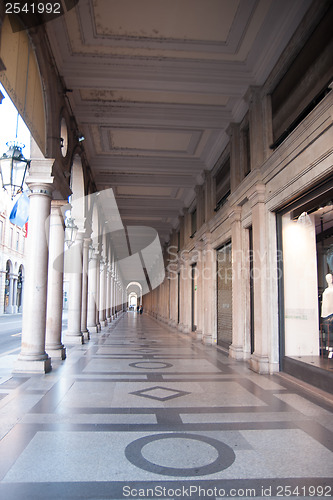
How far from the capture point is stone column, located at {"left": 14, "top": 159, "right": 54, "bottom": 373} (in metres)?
7.05

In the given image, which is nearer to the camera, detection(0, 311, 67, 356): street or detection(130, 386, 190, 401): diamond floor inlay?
detection(130, 386, 190, 401): diamond floor inlay

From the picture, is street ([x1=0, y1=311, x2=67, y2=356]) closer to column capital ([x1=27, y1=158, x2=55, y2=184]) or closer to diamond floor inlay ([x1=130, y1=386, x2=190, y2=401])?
column capital ([x1=27, y1=158, x2=55, y2=184])

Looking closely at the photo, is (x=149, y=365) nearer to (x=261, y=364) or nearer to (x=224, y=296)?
(x=261, y=364)

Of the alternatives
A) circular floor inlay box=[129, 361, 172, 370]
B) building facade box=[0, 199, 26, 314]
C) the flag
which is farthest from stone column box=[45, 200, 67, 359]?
building facade box=[0, 199, 26, 314]

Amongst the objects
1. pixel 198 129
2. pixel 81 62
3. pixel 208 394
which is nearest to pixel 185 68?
pixel 81 62

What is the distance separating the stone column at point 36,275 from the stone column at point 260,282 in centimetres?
402

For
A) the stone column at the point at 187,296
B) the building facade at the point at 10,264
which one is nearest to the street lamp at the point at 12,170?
the stone column at the point at 187,296

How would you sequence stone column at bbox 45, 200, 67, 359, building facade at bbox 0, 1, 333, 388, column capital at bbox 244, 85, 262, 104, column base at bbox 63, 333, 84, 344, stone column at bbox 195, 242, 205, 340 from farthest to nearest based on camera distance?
1. stone column at bbox 195, 242, 205, 340
2. column base at bbox 63, 333, 84, 344
3. stone column at bbox 45, 200, 67, 359
4. column capital at bbox 244, 85, 262, 104
5. building facade at bbox 0, 1, 333, 388

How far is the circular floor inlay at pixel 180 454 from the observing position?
3.11m

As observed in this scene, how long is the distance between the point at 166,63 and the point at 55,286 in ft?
17.6

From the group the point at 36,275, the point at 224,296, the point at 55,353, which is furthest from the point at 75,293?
the point at 36,275

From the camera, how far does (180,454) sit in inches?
134

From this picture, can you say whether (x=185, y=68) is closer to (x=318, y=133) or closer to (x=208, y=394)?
(x=318, y=133)

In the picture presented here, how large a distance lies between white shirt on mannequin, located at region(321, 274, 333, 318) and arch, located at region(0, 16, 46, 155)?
5.86 m
